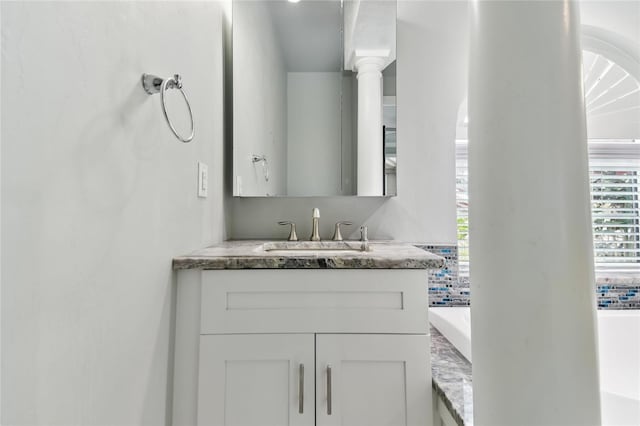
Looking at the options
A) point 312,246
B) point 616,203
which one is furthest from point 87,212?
point 616,203

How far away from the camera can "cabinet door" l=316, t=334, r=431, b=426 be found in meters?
0.95

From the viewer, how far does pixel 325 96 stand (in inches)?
66.8

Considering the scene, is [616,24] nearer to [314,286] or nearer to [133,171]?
[314,286]

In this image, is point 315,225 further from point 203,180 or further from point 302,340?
point 302,340

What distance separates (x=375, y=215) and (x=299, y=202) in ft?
1.37

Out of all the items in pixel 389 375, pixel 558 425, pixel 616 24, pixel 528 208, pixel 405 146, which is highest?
pixel 616 24

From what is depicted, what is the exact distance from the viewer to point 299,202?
5.72ft

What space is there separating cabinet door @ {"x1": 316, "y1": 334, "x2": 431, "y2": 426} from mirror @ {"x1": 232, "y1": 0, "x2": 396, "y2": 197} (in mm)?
868

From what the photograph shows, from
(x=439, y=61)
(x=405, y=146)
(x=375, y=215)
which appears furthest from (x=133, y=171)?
(x=439, y=61)

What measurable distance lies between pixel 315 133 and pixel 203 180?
2.26 ft

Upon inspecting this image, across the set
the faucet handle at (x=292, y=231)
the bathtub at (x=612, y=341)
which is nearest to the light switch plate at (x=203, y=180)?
the faucet handle at (x=292, y=231)

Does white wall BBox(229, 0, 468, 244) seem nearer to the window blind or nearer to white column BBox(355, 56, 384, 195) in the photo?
white column BBox(355, 56, 384, 195)

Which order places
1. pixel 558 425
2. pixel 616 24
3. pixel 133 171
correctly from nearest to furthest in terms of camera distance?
pixel 558 425, pixel 133 171, pixel 616 24

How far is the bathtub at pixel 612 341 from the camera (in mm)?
1311
